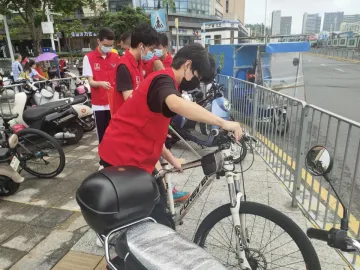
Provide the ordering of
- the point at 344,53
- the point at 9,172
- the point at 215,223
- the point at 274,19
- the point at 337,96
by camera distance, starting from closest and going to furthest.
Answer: the point at 215,223
the point at 9,172
the point at 337,96
the point at 274,19
the point at 344,53

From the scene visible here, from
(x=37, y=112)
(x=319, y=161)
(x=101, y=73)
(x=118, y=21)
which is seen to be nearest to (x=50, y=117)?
(x=37, y=112)

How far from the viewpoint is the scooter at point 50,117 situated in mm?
4879

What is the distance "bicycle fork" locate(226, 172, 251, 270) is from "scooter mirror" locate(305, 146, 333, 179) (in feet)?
1.51

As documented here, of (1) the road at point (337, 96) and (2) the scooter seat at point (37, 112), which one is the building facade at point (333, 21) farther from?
(2) the scooter seat at point (37, 112)

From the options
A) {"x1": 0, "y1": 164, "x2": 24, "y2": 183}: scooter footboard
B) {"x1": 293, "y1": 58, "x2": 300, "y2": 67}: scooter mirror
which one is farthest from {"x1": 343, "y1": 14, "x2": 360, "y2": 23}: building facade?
{"x1": 0, "y1": 164, "x2": 24, "y2": 183}: scooter footboard

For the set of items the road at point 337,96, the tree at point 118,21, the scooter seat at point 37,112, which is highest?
the tree at point 118,21

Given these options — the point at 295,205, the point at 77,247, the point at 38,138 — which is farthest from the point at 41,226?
the point at 295,205

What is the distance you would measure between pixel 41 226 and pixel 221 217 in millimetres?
2038

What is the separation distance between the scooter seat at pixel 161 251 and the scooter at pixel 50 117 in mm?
4137

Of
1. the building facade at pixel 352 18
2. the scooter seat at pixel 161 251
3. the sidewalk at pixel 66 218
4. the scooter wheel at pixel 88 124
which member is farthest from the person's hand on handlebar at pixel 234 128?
the building facade at pixel 352 18

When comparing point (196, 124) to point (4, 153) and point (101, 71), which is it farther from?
point (4, 153)

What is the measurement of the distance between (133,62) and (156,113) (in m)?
1.34

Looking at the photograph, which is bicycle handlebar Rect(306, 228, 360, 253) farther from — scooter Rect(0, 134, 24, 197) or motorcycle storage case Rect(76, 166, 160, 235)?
scooter Rect(0, 134, 24, 197)

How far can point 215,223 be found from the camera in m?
1.99
